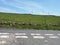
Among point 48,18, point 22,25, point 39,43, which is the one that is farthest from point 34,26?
point 39,43

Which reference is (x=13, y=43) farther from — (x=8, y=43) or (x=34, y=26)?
(x=34, y=26)

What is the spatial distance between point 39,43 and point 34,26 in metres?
9.02

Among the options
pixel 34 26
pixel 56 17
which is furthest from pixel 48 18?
pixel 34 26

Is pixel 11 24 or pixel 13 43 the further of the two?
pixel 11 24

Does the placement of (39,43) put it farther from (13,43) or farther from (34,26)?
(34,26)

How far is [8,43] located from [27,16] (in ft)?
54.5

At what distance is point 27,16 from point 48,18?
2726mm

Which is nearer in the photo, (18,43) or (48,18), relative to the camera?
(18,43)

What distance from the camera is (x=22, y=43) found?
10570mm

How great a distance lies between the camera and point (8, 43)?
1054 cm

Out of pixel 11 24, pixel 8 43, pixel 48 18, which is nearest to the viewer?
pixel 8 43

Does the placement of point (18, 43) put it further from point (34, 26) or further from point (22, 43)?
point (34, 26)

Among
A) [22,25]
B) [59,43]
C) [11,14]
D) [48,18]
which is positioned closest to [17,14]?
[11,14]

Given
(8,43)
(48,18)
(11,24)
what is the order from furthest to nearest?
(48,18), (11,24), (8,43)
